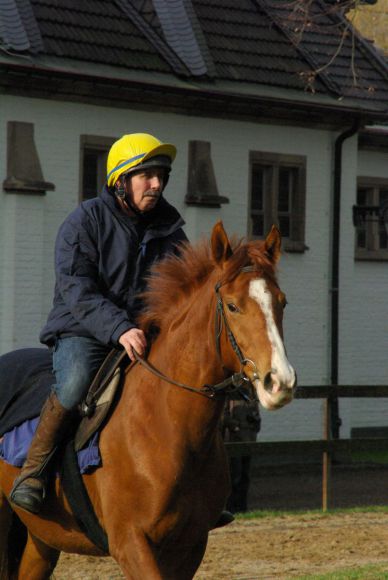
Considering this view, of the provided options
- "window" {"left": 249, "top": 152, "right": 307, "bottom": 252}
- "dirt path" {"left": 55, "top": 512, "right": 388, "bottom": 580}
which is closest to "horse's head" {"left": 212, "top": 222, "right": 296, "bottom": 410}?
"dirt path" {"left": 55, "top": 512, "right": 388, "bottom": 580}

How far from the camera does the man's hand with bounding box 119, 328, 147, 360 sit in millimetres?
6887

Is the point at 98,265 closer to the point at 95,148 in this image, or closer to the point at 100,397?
the point at 100,397

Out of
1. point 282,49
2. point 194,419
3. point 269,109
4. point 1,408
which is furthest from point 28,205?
point 194,419

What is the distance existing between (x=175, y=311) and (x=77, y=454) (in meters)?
0.87

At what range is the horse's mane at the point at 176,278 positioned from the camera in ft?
22.4

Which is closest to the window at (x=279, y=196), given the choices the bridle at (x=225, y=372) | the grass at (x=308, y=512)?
the grass at (x=308, y=512)

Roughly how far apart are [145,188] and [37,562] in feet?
7.41

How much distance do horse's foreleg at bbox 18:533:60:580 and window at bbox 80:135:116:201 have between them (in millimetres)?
13607

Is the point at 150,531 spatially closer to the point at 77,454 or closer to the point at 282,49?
the point at 77,454

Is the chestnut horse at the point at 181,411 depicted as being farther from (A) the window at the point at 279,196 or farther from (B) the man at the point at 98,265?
(A) the window at the point at 279,196

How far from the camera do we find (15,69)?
20.0 metres

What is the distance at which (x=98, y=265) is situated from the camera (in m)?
7.25

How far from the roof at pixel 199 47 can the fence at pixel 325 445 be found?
22.4 feet

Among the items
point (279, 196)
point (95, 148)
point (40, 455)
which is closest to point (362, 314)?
point (279, 196)
